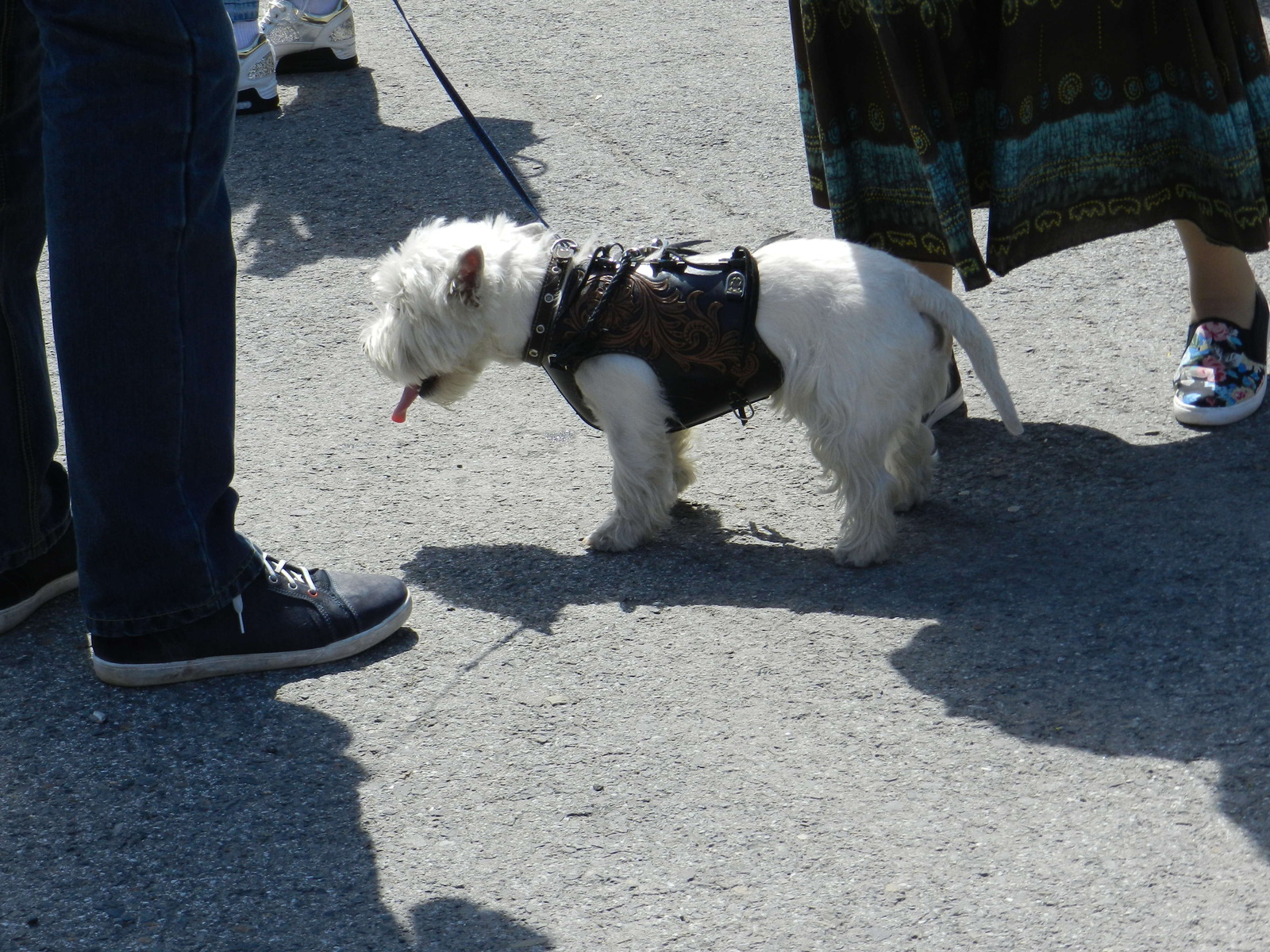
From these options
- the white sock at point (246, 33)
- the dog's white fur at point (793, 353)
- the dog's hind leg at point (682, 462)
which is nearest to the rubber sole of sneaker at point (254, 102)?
the white sock at point (246, 33)

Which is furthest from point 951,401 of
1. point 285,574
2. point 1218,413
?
point 285,574

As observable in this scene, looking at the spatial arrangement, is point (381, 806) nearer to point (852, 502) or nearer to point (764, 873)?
point (764, 873)

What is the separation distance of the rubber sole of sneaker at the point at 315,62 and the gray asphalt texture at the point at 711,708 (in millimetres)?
2905

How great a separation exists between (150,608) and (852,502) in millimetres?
1497

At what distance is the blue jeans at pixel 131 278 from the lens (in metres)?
2.17

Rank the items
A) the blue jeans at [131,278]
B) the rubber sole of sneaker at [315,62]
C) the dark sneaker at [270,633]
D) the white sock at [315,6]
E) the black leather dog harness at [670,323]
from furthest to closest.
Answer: the rubber sole of sneaker at [315,62], the white sock at [315,6], the black leather dog harness at [670,323], the dark sneaker at [270,633], the blue jeans at [131,278]

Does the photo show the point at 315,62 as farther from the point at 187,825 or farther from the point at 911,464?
the point at 187,825

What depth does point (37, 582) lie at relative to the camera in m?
2.86

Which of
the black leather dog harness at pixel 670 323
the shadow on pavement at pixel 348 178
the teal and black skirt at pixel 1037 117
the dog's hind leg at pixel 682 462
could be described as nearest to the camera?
the black leather dog harness at pixel 670 323

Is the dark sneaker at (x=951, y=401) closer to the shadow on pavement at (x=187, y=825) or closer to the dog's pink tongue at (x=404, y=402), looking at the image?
the dog's pink tongue at (x=404, y=402)

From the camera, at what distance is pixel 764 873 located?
6.93 ft

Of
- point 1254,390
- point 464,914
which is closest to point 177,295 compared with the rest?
point 464,914

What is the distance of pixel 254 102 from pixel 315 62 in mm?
663

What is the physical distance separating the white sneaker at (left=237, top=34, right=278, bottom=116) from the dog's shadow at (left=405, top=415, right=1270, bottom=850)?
369 cm
